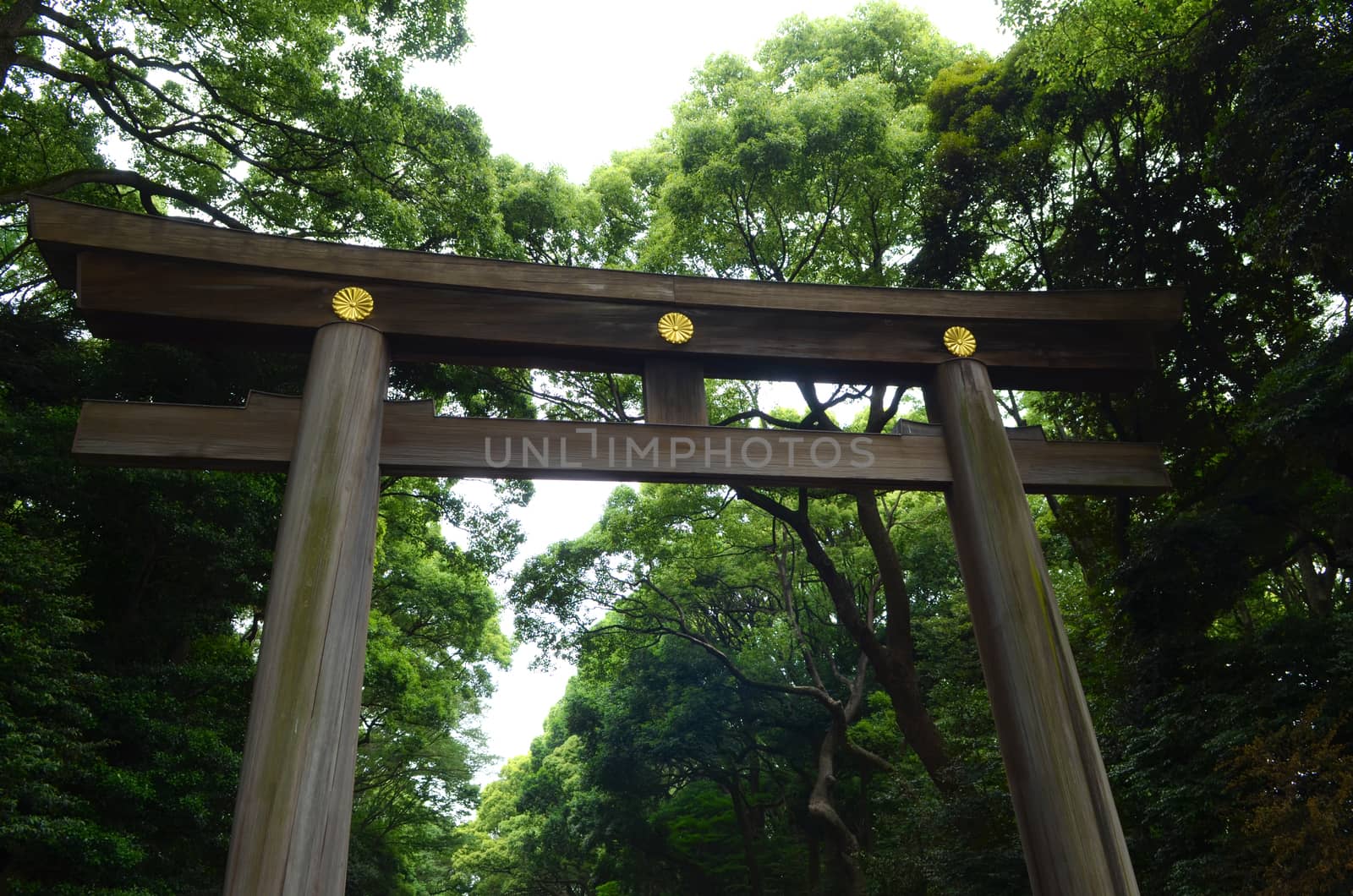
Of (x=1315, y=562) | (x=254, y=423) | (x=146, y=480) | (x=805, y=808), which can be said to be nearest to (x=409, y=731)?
(x=805, y=808)

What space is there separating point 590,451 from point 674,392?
2.25 ft

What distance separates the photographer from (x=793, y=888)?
16.6 metres

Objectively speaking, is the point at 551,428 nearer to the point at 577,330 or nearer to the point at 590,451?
the point at 590,451

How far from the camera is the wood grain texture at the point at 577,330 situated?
429 centimetres

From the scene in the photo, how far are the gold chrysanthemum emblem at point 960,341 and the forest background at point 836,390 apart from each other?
9.73 feet

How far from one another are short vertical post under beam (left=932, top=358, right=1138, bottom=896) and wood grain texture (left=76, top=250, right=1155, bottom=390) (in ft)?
1.52

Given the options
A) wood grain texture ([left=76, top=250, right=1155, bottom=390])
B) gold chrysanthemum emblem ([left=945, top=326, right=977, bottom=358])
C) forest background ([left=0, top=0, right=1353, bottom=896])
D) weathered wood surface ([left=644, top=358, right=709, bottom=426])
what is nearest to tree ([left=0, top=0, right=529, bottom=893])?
forest background ([left=0, top=0, right=1353, bottom=896])

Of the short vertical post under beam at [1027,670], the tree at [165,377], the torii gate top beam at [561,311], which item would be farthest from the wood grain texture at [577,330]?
the tree at [165,377]

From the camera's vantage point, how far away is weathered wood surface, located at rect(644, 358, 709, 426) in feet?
15.5

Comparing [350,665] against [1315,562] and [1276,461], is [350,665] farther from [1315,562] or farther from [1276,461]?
[1315,562]

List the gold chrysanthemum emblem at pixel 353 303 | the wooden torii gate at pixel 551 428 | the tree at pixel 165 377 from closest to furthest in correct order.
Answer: the wooden torii gate at pixel 551 428 < the gold chrysanthemum emblem at pixel 353 303 < the tree at pixel 165 377

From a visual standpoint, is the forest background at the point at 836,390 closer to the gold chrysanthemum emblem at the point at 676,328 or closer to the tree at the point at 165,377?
the tree at the point at 165,377

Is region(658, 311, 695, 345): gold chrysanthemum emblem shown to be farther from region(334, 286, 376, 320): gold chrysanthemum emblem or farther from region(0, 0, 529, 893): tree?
region(0, 0, 529, 893): tree

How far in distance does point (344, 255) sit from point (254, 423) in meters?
1.01
